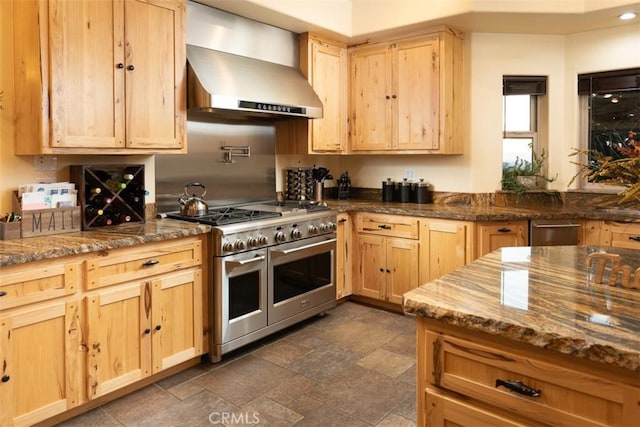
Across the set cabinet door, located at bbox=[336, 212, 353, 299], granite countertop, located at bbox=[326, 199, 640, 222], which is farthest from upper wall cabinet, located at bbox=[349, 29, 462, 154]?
cabinet door, located at bbox=[336, 212, 353, 299]

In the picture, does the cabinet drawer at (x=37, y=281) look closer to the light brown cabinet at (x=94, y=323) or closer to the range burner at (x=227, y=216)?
the light brown cabinet at (x=94, y=323)

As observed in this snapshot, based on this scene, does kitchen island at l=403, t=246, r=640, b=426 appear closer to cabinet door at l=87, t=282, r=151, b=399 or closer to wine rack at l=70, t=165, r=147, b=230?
cabinet door at l=87, t=282, r=151, b=399

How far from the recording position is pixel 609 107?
4.12m

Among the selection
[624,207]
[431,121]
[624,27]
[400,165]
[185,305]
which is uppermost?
[624,27]

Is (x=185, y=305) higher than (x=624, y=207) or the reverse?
the reverse

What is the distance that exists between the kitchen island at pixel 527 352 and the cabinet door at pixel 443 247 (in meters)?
2.12

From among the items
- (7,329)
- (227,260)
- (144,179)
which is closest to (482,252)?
(227,260)

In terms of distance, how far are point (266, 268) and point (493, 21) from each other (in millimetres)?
2772

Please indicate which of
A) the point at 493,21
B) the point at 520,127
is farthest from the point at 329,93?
the point at 520,127

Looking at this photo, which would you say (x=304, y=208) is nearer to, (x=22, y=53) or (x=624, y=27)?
(x=22, y=53)

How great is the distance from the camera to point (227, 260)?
9.92ft

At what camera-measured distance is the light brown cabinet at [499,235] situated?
3.67 m

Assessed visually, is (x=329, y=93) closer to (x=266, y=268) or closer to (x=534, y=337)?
(x=266, y=268)

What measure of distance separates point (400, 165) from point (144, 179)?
255 cm
